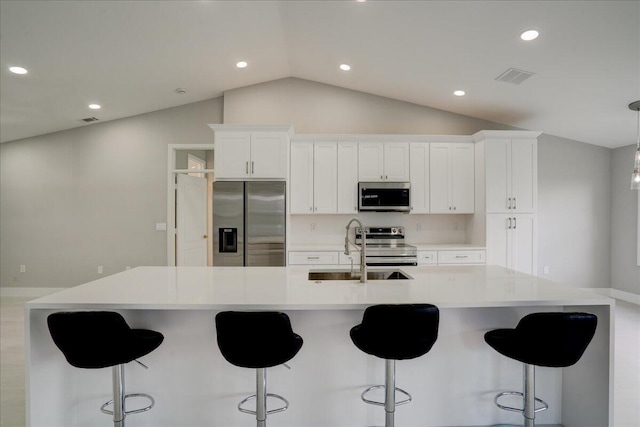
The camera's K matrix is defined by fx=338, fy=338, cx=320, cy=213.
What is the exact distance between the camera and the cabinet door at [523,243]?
4.25 meters

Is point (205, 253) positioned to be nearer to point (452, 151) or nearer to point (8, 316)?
point (8, 316)

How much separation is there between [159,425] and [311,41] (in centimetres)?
376

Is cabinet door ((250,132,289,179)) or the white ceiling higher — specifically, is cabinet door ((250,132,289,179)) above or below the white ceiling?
below

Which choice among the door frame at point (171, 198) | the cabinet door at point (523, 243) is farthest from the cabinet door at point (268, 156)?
the cabinet door at point (523, 243)

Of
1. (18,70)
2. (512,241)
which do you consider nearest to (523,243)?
(512,241)

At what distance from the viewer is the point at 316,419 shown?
202 centimetres

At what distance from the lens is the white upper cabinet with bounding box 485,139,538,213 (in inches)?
168

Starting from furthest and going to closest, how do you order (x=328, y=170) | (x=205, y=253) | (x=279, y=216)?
(x=205, y=253) < (x=328, y=170) < (x=279, y=216)

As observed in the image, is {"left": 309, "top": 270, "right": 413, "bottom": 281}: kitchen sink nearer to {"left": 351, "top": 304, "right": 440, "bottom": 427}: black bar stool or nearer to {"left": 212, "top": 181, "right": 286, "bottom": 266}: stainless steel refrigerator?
{"left": 351, "top": 304, "right": 440, "bottom": 427}: black bar stool

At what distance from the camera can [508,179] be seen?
14.0 ft

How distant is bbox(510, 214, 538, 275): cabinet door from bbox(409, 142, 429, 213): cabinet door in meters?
1.14

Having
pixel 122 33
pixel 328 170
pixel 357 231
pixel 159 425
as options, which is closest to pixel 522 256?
pixel 357 231

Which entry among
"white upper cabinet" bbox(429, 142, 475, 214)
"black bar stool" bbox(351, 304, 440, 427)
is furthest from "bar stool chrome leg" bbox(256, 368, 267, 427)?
"white upper cabinet" bbox(429, 142, 475, 214)

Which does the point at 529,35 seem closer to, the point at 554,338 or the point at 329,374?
the point at 554,338
